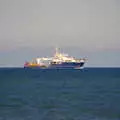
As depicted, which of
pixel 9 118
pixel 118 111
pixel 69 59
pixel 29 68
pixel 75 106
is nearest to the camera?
Result: pixel 9 118

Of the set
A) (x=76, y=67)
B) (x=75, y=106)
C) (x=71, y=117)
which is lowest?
(x=71, y=117)

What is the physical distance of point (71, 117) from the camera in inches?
962

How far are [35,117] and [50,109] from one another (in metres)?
3.88

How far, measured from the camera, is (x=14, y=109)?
92.3 ft

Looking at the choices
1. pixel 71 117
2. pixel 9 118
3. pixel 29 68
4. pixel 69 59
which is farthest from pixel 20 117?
pixel 29 68

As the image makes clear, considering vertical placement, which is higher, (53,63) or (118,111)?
(53,63)

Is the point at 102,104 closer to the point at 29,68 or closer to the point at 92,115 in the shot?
the point at 92,115

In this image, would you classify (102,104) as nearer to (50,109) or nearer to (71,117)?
(50,109)

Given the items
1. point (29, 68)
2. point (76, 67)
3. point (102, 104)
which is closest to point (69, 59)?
point (76, 67)

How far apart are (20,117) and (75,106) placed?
7.14m

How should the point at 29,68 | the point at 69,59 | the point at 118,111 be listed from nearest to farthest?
the point at 118,111, the point at 69,59, the point at 29,68

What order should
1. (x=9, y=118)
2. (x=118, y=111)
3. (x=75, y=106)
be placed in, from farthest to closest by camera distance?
(x=75, y=106) → (x=118, y=111) → (x=9, y=118)

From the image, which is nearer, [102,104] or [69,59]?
[102,104]

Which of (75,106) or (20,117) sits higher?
(75,106)
